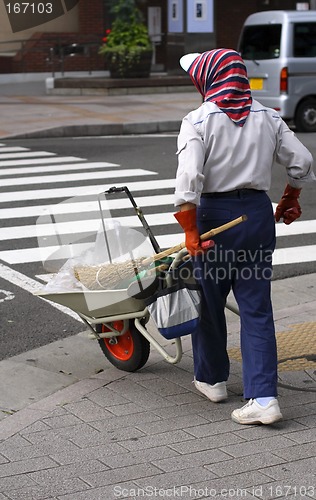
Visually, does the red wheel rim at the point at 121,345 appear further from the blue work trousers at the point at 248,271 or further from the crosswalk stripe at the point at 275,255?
the crosswalk stripe at the point at 275,255

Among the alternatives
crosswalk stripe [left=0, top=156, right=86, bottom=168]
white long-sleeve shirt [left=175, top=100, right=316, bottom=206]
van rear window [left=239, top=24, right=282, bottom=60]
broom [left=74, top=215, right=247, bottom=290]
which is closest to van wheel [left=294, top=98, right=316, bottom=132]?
van rear window [left=239, top=24, right=282, bottom=60]

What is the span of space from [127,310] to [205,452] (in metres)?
1.09

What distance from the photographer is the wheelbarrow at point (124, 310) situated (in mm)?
5168

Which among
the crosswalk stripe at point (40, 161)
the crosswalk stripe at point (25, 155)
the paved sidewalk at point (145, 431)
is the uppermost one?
the paved sidewalk at point (145, 431)

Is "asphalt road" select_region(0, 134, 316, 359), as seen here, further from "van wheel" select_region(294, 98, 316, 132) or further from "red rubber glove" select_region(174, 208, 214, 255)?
"red rubber glove" select_region(174, 208, 214, 255)

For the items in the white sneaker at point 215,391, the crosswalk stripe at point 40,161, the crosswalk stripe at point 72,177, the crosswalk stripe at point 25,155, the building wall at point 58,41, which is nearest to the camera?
the white sneaker at point 215,391

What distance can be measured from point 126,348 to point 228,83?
166 cm

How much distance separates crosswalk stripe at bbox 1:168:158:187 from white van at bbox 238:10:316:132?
4.62 m

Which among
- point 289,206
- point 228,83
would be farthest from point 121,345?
point 228,83

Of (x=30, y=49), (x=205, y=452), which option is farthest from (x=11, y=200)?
(x=30, y=49)

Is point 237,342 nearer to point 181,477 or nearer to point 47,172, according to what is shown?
point 181,477

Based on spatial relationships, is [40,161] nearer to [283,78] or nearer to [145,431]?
[283,78]

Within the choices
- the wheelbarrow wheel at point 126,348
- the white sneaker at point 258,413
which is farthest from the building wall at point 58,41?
the white sneaker at point 258,413

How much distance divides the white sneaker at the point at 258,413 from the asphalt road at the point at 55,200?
1884mm
